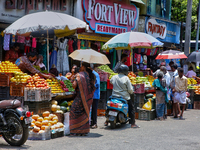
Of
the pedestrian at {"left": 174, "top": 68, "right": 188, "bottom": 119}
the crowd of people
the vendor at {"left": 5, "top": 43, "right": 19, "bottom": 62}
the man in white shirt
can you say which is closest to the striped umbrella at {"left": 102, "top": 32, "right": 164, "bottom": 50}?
Result: the crowd of people

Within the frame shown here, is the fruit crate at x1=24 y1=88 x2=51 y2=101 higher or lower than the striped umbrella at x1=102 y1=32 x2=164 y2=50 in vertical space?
lower

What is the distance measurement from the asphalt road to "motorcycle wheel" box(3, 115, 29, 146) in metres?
0.13

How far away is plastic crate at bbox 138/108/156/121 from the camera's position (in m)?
10.8

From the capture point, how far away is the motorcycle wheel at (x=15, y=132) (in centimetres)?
652

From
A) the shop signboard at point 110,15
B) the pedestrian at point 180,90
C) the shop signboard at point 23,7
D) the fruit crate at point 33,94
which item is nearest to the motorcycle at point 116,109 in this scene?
the fruit crate at point 33,94

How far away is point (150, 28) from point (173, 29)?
3771mm

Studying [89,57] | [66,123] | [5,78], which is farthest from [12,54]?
[66,123]

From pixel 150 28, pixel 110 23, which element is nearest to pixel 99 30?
pixel 110 23

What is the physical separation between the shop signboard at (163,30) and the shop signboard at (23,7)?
23.7ft

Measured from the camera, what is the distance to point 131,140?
754cm

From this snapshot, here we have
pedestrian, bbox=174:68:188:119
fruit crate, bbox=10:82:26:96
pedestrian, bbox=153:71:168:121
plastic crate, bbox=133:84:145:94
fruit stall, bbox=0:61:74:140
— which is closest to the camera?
fruit stall, bbox=0:61:74:140

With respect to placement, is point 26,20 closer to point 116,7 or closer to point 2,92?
point 2,92

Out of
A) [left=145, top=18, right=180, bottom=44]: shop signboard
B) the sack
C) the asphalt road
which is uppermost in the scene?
[left=145, top=18, right=180, bottom=44]: shop signboard

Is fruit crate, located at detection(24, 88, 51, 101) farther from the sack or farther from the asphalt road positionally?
the asphalt road
